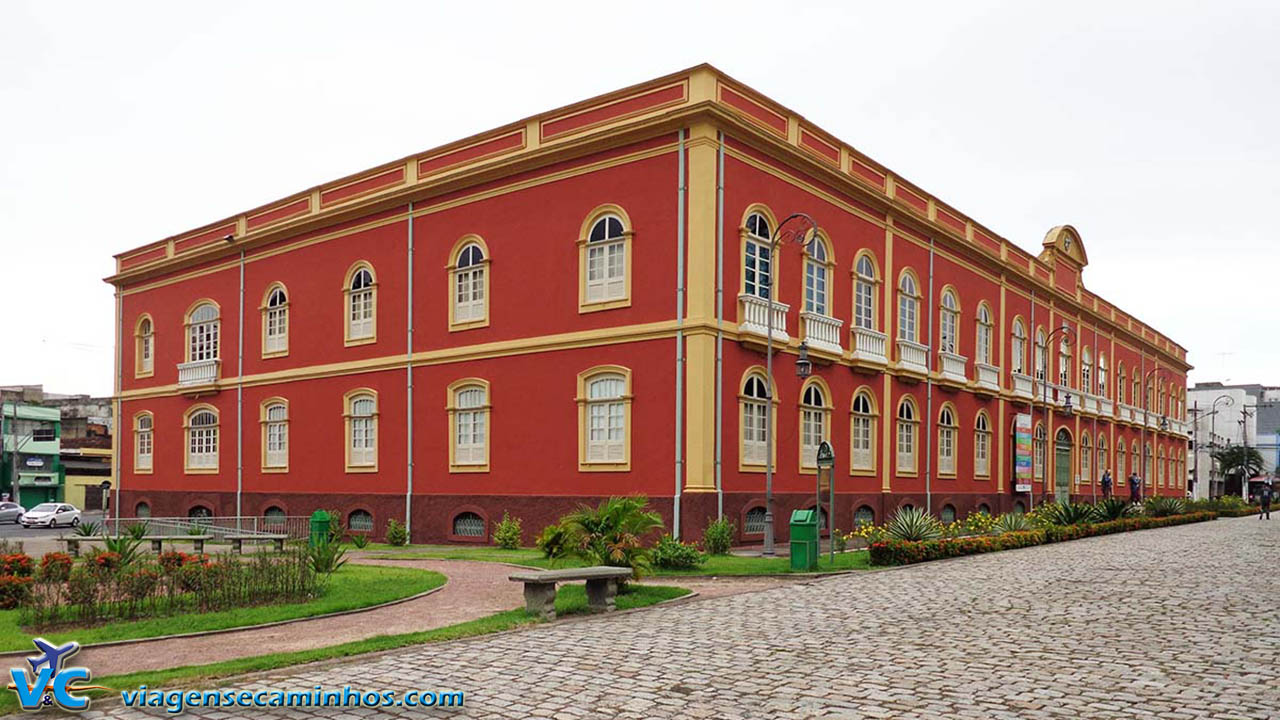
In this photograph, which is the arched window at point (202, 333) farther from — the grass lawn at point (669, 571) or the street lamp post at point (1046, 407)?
the street lamp post at point (1046, 407)

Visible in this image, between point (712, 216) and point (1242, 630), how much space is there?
14.0m

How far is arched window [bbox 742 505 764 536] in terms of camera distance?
938 inches

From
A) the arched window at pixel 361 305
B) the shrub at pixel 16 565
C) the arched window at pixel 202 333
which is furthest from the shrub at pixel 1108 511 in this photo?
the arched window at pixel 202 333

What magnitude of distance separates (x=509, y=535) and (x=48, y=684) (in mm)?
17244

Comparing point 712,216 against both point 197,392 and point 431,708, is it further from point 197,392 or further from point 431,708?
point 197,392

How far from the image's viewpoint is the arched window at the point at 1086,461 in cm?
4622

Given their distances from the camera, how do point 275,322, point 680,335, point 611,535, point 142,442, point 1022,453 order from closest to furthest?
point 611,535, point 680,335, point 275,322, point 1022,453, point 142,442

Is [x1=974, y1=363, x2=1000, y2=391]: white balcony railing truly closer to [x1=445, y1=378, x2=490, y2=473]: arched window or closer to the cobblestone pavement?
[x1=445, y1=378, x2=490, y2=473]: arched window

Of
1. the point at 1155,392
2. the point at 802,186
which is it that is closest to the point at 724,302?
the point at 802,186

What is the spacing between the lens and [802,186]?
26.4 meters

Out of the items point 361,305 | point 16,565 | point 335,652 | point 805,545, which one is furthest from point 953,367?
point 335,652

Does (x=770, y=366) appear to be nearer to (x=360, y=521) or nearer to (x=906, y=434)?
(x=906, y=434)

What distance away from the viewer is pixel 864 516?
28531 mm

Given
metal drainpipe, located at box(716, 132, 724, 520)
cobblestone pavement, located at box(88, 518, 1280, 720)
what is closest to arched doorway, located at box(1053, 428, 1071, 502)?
metal drainpipe, located at box(716, 132, 724, 520)
